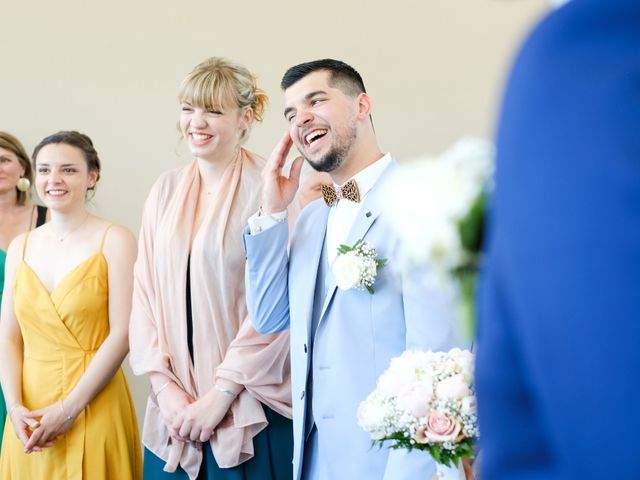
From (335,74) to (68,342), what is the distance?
71.3 inches

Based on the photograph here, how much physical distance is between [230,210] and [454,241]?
2.78 metres

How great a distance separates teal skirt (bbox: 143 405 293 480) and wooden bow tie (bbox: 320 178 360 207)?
107cm

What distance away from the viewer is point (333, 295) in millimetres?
2637

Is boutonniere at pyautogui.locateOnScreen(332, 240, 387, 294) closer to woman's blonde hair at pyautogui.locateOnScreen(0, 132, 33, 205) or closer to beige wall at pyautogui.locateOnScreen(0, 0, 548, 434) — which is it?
woman's blonde hair at pyautogui.locateOnScreen(0, 132, 33, 205)

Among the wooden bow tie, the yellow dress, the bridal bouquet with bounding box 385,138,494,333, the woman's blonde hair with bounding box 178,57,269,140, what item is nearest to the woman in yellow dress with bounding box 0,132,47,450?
the yellow dress

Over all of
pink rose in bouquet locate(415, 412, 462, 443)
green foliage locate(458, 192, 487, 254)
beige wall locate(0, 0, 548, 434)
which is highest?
beige wall locate(0, 0, 548, 434)

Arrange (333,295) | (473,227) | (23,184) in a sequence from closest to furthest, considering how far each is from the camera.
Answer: (473,227) < (333,295) < (23,184)

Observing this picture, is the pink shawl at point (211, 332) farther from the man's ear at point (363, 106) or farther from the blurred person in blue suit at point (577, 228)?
the blurred person in blue suit at point (577, 228)

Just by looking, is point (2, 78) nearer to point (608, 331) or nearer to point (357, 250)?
point (357, 250)

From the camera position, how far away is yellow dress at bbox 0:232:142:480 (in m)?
3.92

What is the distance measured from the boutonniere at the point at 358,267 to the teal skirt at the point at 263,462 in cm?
117

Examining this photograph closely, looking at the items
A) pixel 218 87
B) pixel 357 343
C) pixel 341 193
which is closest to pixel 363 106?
pixel 341 193

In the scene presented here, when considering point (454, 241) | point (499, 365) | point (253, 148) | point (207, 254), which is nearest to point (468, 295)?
point (454, 241)

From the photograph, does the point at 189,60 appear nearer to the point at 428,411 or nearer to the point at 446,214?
the point at 428,411
